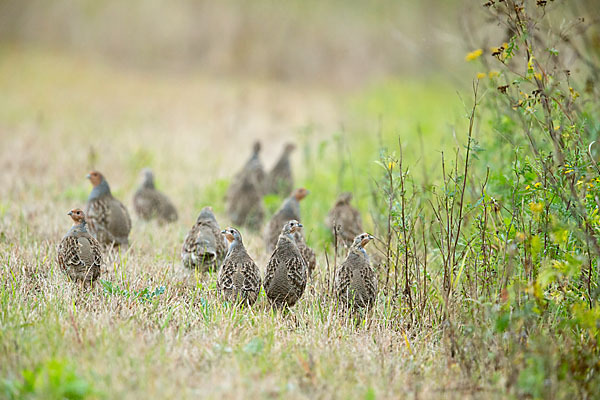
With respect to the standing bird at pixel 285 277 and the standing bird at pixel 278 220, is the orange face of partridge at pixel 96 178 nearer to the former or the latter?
the standing bird at pixel 278 220

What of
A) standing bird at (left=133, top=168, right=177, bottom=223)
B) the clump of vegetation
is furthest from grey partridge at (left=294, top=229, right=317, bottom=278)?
standing bird at (left=133, top=168, right=177, bottom=223)

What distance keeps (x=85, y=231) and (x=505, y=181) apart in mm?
3959

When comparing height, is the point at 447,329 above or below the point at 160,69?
below

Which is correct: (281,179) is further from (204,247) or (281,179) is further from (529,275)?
(529,275)

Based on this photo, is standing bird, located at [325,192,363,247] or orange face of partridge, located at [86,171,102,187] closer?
orange face of partridge, located at [86,171,102,187]

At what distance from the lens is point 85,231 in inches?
222

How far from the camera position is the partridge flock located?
522 cm

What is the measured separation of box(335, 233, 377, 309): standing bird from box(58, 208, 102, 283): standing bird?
7.11 ft

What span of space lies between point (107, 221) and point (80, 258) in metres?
1.56

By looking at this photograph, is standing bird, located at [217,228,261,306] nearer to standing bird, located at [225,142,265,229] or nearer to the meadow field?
the meadow field

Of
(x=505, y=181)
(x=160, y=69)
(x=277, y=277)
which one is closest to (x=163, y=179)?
(x=277, y=277)

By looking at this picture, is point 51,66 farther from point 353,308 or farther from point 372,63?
point 353,308

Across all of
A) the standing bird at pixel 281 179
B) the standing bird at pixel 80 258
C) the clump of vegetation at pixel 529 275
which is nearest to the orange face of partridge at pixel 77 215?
the standing bird at pixel 80 258

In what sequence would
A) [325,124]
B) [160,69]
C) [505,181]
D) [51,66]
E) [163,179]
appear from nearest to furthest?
[505,181] → [163,179] → [325,124] → [51,66] → [160,69]
